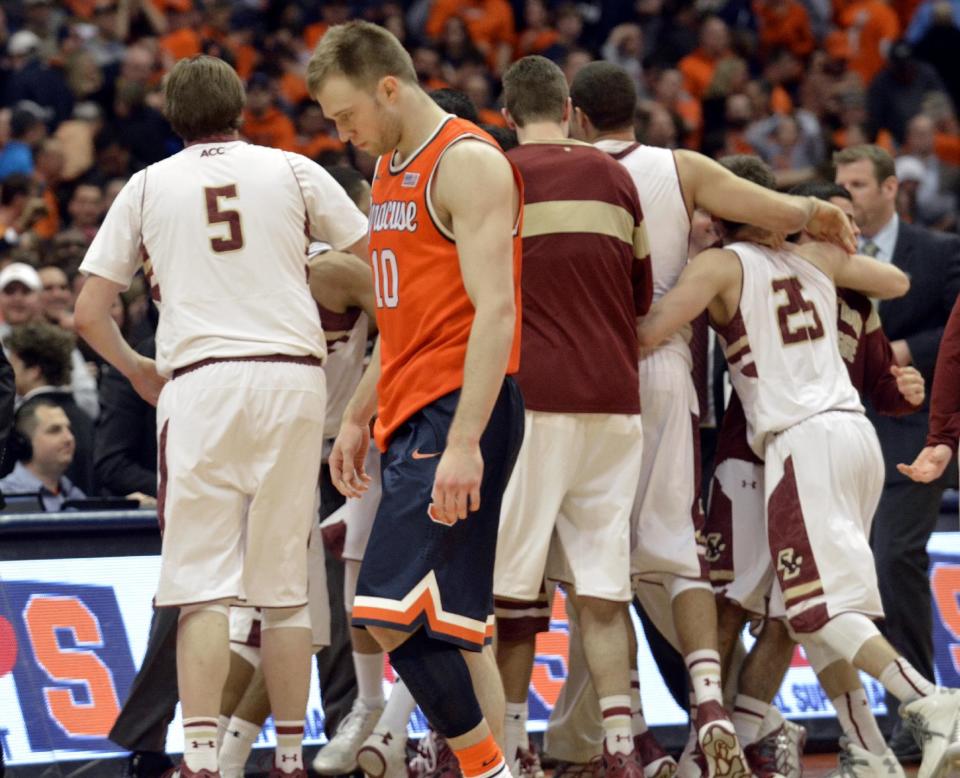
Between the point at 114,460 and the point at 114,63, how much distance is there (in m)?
8.23

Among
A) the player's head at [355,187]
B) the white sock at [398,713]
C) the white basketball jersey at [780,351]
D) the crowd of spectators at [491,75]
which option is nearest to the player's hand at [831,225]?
the white basketball jersey at [780,351]

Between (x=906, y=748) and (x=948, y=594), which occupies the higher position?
(x=948, y=594)

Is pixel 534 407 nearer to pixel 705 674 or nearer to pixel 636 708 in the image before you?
pixel 705 674

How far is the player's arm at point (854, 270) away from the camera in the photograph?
6.67 metres

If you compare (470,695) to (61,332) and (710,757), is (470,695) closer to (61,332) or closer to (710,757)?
(710,757)

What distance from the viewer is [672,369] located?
257 inches

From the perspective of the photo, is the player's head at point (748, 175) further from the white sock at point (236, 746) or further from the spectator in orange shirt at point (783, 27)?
the spectator in orange shirt at point (783, 27)

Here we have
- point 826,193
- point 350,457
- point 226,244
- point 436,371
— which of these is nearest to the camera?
point 436,371

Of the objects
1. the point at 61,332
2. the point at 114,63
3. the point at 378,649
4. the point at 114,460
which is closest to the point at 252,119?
the point at 114,63

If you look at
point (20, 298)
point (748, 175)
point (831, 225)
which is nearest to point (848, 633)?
point (831, 225)

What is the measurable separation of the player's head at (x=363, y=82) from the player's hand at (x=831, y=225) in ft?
7.15

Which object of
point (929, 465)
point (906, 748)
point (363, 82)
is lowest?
point (906, 748)

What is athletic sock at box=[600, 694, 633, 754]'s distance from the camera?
6004mm

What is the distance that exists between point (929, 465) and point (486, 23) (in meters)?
12.3
